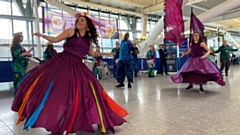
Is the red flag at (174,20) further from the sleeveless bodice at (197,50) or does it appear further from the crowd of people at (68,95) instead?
the crowd of people at (68,95)

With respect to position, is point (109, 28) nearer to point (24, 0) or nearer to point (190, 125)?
point (24, 0)

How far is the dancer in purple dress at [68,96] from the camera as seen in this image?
5.61ft

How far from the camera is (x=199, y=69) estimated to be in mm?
4078

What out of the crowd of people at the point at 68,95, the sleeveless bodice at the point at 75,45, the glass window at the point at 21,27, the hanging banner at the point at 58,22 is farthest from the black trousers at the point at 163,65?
the sleeveless bodice at the point at 75,45

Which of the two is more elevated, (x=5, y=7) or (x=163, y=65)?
(x=5, y=7)

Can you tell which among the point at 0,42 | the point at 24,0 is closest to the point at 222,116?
the point at 0,42

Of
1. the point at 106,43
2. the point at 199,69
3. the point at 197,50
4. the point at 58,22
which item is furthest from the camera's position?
the point at 106,43

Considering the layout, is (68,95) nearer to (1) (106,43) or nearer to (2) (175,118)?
(2) (175,118)

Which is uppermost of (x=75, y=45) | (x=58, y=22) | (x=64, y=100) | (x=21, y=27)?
(x=21, y=27)

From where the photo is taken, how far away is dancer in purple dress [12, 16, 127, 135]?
171cm

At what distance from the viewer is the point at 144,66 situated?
10852mm

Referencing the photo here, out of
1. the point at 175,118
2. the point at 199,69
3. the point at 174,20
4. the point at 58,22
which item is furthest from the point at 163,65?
the point at 175,118

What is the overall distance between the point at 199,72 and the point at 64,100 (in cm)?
310

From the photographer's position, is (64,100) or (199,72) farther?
(199,72)
